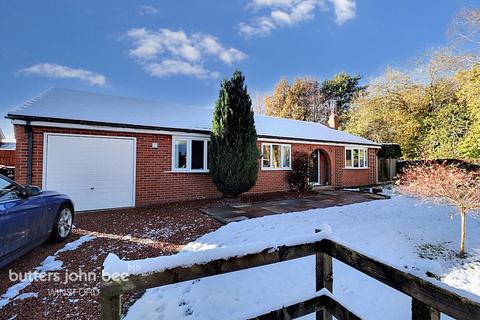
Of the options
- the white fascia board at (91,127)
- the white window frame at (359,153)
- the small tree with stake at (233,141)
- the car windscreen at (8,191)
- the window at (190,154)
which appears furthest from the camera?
the white window frame at (359,153)

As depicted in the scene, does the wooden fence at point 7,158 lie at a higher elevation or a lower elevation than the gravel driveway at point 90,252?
higher

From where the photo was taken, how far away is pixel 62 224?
5.21m

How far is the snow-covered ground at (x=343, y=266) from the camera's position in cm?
304

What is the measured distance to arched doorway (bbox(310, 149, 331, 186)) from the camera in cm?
1448

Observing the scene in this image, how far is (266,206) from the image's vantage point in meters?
8.66

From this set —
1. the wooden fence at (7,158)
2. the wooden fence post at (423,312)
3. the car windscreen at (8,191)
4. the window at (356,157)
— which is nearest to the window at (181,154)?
the car windscreen at (8,191)

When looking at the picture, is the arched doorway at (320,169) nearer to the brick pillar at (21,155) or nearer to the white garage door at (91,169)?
the white garage door at (91,169)

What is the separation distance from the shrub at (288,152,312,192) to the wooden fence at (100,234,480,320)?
10.5 meters

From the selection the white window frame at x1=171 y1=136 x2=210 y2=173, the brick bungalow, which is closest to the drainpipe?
the brick bungalow

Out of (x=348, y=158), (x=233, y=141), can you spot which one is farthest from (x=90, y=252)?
(x=348, y=158)

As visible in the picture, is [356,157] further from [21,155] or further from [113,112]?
[21,155]

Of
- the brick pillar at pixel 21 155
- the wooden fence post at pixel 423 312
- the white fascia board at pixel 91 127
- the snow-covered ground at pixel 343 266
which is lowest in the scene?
the snow-covered ground at pixel 343 266

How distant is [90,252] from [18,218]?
138 centimetres

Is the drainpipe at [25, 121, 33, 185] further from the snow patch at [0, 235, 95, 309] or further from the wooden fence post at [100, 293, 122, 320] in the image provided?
the wooden fence post at [100, 293, 122, 320]
